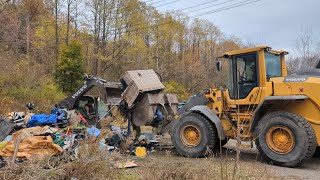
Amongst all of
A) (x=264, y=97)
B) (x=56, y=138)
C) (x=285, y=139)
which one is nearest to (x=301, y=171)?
(x=285, y=139)

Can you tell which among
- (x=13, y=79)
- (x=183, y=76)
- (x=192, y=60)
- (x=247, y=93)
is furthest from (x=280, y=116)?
(x=192, y=60)

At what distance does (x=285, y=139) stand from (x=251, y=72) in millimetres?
1830

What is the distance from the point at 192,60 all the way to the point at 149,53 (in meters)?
7.38

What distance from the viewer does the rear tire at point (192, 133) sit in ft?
27.3

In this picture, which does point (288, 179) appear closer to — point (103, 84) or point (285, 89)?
point (285, 89)

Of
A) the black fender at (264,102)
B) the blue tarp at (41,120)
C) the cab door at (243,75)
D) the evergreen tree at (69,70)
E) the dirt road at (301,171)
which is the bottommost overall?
the dirt road at (301,171)

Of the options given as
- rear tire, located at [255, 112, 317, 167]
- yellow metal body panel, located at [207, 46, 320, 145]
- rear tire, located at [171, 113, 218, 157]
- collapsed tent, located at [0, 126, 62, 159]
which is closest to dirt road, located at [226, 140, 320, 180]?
rear tire, located at [255, 112, 317, 167]

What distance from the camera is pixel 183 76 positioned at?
→ 127 ft

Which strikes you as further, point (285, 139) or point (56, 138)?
point (285, 139)

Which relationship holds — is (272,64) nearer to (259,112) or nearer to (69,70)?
(259,112)

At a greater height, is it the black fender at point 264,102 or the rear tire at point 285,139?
the black fender at point 264,102

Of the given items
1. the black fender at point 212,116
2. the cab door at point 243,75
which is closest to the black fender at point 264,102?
the cab door at point 243,75

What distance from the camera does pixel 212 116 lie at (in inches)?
334

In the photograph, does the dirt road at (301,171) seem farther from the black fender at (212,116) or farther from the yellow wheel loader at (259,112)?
the black fender at (212,116)
